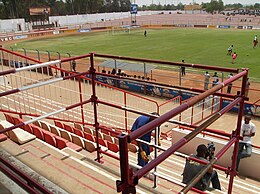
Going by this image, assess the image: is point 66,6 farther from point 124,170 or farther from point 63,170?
point 124,170

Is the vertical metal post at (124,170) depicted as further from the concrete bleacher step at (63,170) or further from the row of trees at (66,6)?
the row of trees at (66,6)

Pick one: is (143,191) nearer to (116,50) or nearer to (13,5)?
(116,50)

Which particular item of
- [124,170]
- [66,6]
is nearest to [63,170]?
[124,170]

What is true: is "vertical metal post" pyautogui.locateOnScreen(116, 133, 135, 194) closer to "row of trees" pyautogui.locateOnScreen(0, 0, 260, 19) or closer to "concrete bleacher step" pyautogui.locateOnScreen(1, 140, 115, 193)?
"concrete bleacher step" pyautogui.locateOnScreen(1, 140, 115, 193)

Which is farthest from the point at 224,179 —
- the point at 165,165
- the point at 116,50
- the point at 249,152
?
the point at 116,50

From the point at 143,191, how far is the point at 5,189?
181 centimetres

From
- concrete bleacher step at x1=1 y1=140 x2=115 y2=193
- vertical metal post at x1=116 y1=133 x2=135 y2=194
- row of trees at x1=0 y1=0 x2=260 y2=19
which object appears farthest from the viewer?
row of trees at x1=0 y1=0 x2=260 y2=19

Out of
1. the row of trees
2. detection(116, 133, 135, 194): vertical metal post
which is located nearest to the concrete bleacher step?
detection(116, 133, 135, 194): vertical metal post

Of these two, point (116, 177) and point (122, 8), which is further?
point (122, 8)

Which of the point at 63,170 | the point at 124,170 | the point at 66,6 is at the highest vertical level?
the point at 66,6

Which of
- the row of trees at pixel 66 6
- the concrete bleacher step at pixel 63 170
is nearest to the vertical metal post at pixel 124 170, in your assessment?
the concrete bleacher step at pixel 63 170

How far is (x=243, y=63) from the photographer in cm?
2591

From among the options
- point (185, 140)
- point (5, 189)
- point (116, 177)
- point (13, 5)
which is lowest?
point (116, 177)

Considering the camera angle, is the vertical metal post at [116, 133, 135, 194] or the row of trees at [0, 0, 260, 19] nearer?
the vertical metal post at [116, 133, 135, 194]
